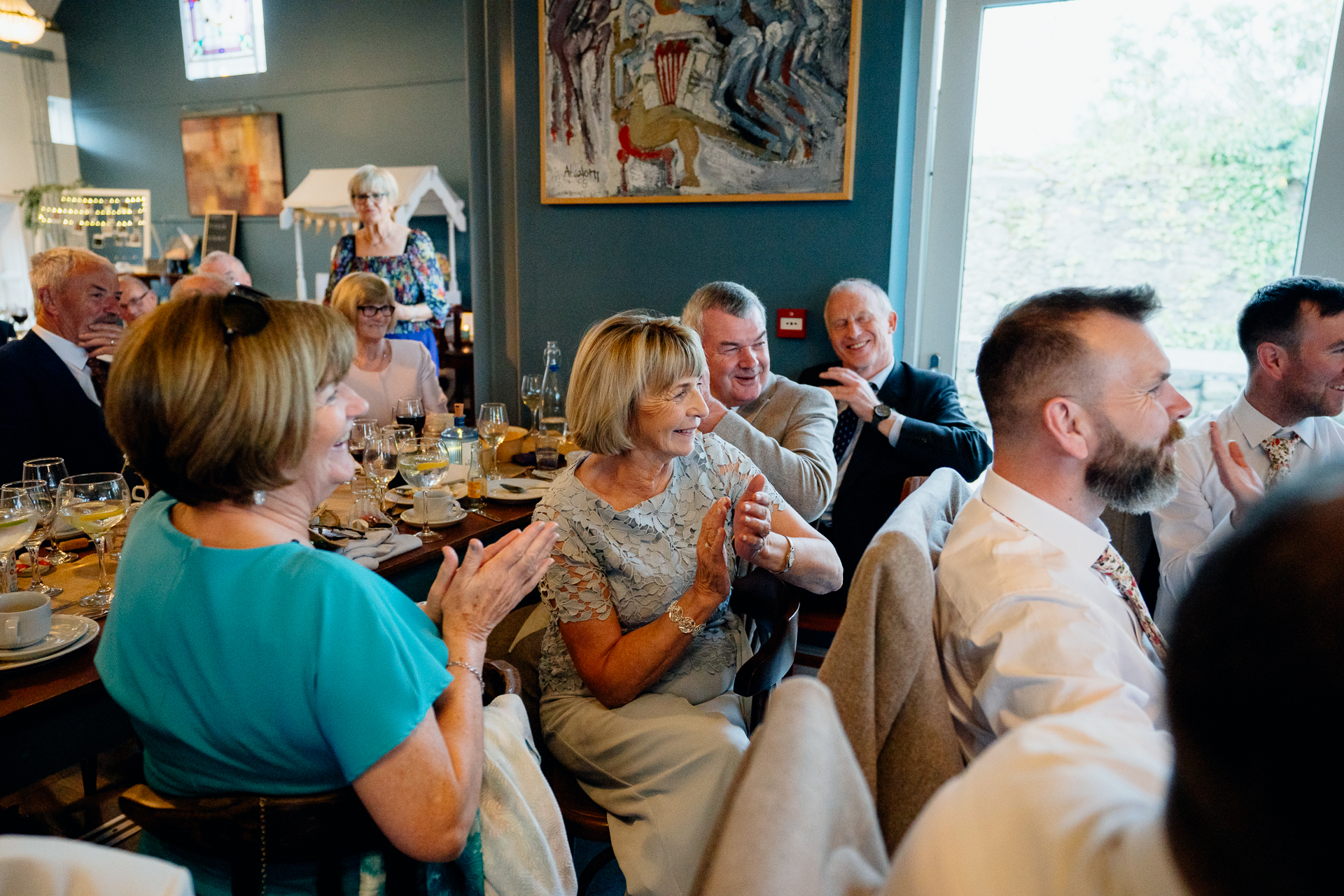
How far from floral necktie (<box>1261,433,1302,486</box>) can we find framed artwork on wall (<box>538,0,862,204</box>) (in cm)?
194

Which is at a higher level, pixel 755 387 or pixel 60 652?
pixel 755 387

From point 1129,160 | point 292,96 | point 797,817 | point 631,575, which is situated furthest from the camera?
point 292,96

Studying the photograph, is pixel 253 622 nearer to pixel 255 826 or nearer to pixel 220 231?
pixel 255 826

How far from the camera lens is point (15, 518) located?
1.61 metres

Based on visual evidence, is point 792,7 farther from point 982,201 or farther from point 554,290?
point 554,290

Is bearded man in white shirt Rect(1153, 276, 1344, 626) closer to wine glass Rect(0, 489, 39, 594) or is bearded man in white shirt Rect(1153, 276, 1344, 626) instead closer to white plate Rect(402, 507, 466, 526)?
white plate Rect(402, 507, 466, 526)

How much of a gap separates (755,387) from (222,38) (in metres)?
→ 8.41

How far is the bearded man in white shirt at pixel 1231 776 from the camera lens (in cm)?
38

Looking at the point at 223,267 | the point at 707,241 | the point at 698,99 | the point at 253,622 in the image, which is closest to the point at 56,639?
the point at 253,622

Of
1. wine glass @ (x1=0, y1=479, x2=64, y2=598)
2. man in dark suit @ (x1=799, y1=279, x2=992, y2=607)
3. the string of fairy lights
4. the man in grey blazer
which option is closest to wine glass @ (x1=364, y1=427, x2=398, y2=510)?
wine glass @ (x1=0, y1=479, x2=64, y2=598)

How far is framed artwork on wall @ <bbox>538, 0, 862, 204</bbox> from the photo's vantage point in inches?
141

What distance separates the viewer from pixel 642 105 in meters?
3.99

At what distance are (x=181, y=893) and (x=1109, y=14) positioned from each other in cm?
406

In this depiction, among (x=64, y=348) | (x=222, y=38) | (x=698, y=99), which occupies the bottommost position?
(x=64, y=348)
